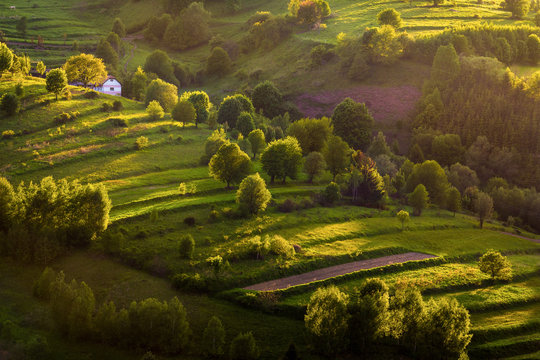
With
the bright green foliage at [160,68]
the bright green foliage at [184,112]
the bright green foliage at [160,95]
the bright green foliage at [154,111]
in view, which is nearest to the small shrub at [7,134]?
the bright green foliage at [154,111]

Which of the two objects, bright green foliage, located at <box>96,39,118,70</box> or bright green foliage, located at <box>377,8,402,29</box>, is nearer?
bright green foliage, located at <box>377,8,402,29</box>

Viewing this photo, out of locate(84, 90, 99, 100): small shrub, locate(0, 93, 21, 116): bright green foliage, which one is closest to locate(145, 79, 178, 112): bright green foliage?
locate(84, 90, 99, 100): small shrub

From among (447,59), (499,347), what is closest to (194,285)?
(499,347)

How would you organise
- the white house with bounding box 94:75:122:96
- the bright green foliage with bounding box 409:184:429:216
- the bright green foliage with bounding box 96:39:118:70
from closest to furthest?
the bright green foliage with bounding box 409:184:429:216 → the white house with bounding box 94:75:122:96 → the bright green foliage with bounding box 96:39:118:70

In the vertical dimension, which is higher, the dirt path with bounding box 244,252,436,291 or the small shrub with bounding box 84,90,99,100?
the small shrub with bounding box 84,90,99,100

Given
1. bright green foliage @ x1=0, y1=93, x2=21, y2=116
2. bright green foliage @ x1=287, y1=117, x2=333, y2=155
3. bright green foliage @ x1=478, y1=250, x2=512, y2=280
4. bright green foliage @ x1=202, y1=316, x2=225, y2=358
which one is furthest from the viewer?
bright green foliage @ x1=287, y1=117, x2=333, y2=155

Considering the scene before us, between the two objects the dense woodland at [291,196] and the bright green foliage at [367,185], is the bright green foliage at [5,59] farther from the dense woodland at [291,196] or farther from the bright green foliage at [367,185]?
the bright green foliage at [367,185]

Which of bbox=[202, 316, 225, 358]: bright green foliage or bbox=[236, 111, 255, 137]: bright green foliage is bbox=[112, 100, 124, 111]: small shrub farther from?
bbox=[202, 316, 225, 358]: bright green foliage

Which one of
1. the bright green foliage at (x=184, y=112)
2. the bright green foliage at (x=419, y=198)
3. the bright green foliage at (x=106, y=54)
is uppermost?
the bright green foliage at (x=106, y=54)
